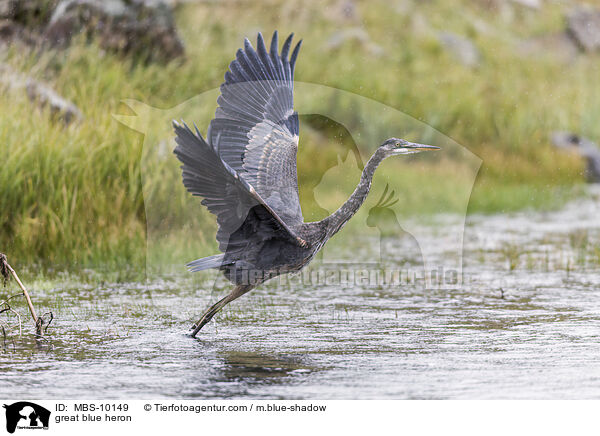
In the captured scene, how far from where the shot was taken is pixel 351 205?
647cm

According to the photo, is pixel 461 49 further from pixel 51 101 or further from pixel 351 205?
pixel 351 205

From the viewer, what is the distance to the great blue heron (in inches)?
221

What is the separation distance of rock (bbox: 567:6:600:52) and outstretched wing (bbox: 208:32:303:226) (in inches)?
600

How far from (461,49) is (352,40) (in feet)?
7.48

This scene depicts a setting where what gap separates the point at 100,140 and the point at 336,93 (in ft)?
21.2

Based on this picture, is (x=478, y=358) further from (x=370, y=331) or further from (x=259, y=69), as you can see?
(x=259, y=69)

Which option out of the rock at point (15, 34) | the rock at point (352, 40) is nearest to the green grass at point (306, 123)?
the rock at point (352, 40)

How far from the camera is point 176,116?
36.3ft

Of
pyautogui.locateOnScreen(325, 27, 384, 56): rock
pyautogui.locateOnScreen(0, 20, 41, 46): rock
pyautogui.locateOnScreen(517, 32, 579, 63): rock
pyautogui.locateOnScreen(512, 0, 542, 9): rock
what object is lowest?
pyautogui.locateOnScreen(0, 20, 41, 46): rock

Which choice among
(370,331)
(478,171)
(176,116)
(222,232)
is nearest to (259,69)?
(222,232)

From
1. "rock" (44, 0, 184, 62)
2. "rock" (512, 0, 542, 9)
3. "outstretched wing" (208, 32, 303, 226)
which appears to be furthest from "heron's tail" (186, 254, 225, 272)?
"rock" (512, 0, 542, 9)

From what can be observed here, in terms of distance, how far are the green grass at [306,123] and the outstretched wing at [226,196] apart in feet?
9.15

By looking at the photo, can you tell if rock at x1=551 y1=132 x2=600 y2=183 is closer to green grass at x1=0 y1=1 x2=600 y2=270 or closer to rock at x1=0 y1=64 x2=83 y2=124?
green grass at x1=0 y1=1 x2=600 y2=270

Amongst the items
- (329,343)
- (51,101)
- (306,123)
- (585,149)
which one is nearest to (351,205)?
(329,343)
